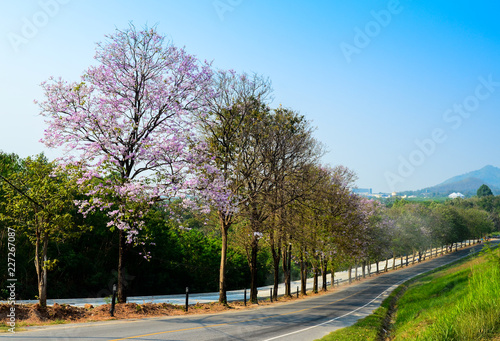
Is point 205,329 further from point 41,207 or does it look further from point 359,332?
point 41,207

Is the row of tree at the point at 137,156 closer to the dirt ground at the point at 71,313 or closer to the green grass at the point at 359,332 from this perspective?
the dirt ground at the point at 71,313

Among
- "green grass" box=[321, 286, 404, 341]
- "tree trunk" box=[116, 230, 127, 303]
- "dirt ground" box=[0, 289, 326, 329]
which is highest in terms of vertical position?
"tree trunk" box=[116, 230, 127, 303]

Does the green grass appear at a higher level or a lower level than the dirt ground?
lower

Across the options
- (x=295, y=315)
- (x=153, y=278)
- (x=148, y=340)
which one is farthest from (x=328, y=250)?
(x=148, y=340)

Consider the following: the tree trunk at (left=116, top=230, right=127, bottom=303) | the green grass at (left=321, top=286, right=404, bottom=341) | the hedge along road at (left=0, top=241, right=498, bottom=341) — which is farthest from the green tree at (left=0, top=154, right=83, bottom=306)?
the green grass at (left=321, top=286, right=404, bottom=341)

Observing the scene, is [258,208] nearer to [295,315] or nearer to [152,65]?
[295,315]

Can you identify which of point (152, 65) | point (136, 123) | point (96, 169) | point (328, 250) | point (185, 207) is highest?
point (152, 65)

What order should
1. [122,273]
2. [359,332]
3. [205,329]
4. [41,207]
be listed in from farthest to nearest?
[122,273], [41,207], [359,332], [205,329]

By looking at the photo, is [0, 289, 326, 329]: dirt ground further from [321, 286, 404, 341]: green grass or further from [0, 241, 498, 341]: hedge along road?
[321, 286, 404, 341]: green grass

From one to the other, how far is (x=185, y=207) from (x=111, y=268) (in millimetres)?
27972

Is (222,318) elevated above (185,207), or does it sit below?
below

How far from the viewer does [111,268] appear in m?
41.9

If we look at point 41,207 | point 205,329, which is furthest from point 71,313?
point 205,329

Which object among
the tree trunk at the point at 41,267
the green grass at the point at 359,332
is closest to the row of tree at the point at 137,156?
the tree trunk at the point at 41,267
